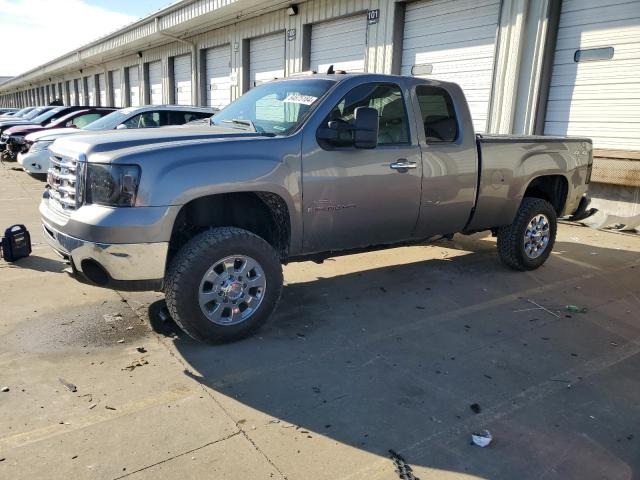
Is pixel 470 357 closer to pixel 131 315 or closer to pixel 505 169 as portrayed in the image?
pixel 505 169

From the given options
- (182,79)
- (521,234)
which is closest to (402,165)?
(521,234)

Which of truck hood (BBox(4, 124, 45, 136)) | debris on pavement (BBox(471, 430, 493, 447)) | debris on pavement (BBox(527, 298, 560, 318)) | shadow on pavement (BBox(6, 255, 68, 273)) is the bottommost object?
shadow on pavement (BBox(6, 255, 68, 273))

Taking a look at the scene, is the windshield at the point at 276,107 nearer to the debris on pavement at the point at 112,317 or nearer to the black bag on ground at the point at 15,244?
the debris on pavement at the point at 112,317

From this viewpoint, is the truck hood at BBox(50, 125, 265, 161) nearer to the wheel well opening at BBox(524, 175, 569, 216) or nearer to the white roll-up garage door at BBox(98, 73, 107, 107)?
the wheel well opening at BBox(524, 175, 569, 216)

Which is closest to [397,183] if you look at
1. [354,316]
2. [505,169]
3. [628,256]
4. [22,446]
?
[354,316]

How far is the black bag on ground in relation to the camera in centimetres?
557

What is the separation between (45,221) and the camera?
3906mm

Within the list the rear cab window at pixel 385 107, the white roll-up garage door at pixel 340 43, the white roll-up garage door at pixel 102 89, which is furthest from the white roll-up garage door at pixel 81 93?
the rear cab window at pixel 385 107

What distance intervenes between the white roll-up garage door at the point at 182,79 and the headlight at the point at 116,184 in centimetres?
1861

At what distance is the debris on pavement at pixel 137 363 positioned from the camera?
137 inches

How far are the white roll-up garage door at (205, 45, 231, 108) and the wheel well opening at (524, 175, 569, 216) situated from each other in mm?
13854

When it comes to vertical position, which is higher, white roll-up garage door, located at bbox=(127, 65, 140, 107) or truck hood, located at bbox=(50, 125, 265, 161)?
white roll-up garage door, located at bbox=(127, 65, 140, 107)

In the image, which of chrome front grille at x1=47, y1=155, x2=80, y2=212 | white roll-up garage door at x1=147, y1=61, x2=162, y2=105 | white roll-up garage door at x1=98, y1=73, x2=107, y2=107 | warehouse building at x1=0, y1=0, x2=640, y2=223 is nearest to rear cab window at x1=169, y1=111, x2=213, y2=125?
warehouse building at x1=0, y1=0, x2=640, y2=223

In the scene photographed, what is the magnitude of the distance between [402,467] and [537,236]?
4242 millimetres
